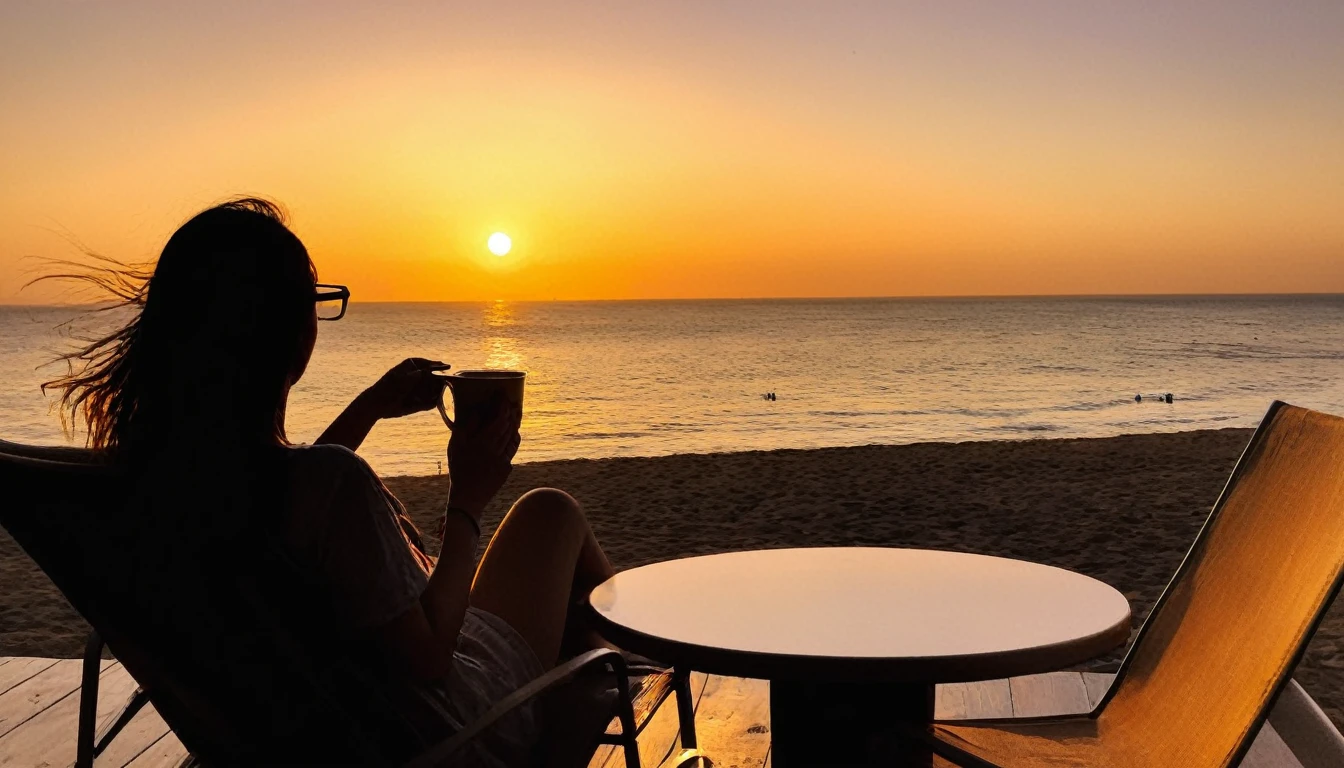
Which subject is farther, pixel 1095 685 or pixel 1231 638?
pixel 1095 685

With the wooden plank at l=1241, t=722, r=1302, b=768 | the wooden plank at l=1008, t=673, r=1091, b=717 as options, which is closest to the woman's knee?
the wooden plank at l=1008, t=673, r=1091, b=717

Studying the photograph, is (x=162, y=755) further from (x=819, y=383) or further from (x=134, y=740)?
(x=819, y=383)

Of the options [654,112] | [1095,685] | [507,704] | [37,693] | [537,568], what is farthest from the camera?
[654,112]

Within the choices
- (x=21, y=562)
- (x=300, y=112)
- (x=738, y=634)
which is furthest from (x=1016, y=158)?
(x=738, y=634)

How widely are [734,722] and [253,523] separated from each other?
81.9 inches

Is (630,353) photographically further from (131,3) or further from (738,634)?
(738,634)

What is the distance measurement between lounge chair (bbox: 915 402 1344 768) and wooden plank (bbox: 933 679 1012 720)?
3.71 feet

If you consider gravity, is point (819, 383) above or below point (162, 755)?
below

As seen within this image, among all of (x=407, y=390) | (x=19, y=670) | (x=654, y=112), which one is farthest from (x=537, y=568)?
(x=654, y=112)

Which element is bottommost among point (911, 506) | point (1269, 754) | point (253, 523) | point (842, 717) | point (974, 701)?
point (911, 506)

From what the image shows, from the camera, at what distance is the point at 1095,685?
3.44 m

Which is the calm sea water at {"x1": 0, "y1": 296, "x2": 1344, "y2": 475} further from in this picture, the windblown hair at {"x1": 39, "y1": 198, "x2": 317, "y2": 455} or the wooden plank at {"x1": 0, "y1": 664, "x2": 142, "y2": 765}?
the windblown hair at {"x1": 39, "y1": 198, "x2": 317, "y2": 455}

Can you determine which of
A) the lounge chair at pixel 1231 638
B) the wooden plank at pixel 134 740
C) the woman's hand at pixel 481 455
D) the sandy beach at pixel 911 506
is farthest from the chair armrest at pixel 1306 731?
the wooden plank at pixel 134 740

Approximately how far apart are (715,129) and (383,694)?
29023mm
